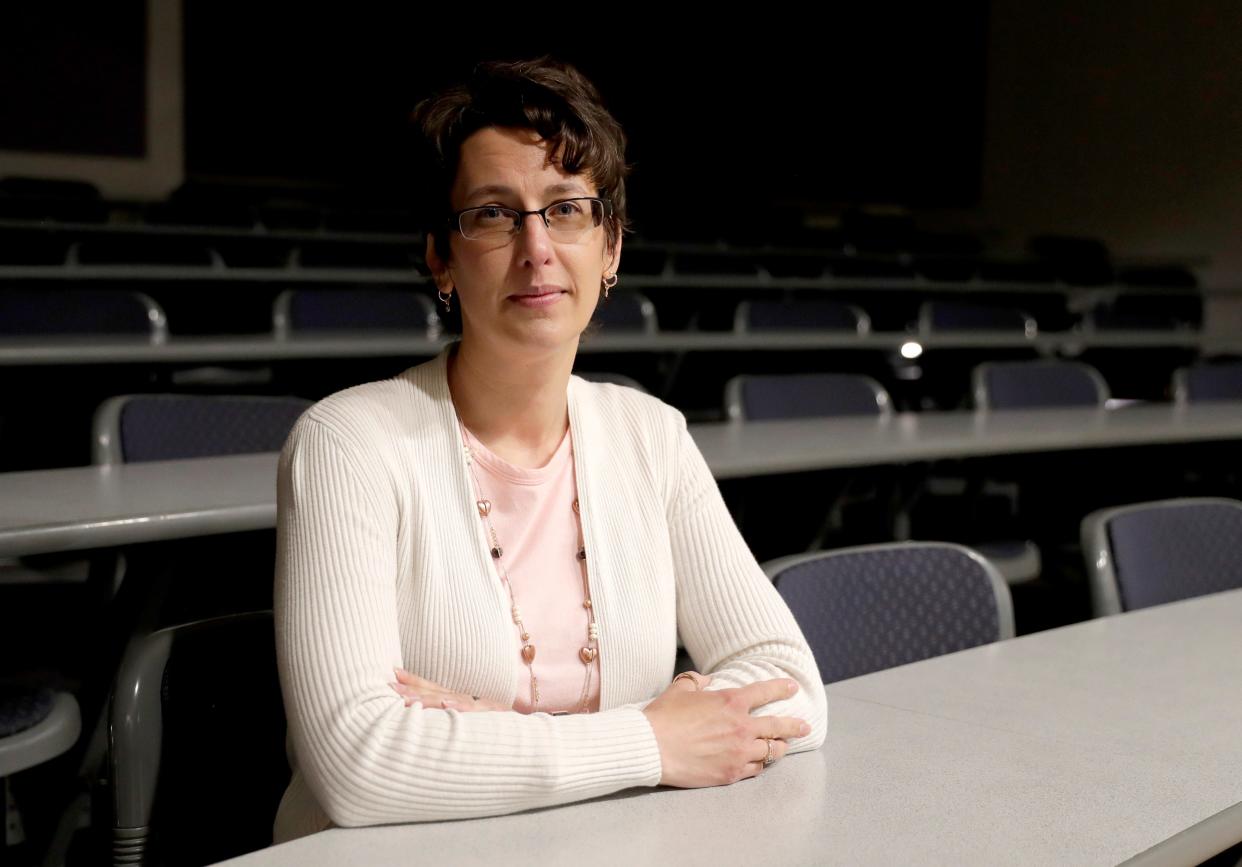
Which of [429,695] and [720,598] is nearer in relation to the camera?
[429,695]

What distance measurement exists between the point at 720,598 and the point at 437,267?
466 mm

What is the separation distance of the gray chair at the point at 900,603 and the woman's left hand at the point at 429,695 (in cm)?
60

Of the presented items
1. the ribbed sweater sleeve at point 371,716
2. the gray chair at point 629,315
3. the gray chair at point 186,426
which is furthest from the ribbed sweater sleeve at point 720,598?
the gray chair at point 629,315

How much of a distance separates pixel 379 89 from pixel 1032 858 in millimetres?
8167

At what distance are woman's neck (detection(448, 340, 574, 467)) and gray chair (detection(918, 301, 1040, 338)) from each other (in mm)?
4121

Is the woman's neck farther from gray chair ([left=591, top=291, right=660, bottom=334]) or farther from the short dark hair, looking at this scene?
gray chair ([left=591, top=291, right=660, bottom=334])

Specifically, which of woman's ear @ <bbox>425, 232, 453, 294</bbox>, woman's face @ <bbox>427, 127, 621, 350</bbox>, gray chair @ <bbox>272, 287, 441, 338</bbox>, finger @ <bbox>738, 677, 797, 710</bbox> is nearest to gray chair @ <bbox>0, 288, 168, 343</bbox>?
gray chair @ <bbox>272, 287, 441, 338</bbox>

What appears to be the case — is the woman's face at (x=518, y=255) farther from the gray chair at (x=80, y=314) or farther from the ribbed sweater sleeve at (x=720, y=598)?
the gray chair at (x=80, y=314)

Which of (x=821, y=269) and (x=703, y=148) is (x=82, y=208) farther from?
(x=703, y=148)

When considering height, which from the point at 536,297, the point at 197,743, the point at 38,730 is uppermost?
the point at 536,297

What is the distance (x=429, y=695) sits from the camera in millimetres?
1204

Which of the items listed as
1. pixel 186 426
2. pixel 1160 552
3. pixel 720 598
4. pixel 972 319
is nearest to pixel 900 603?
pixel 720 598

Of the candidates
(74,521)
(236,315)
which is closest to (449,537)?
(74,521)

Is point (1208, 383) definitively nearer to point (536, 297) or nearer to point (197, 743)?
point (536, 297)
